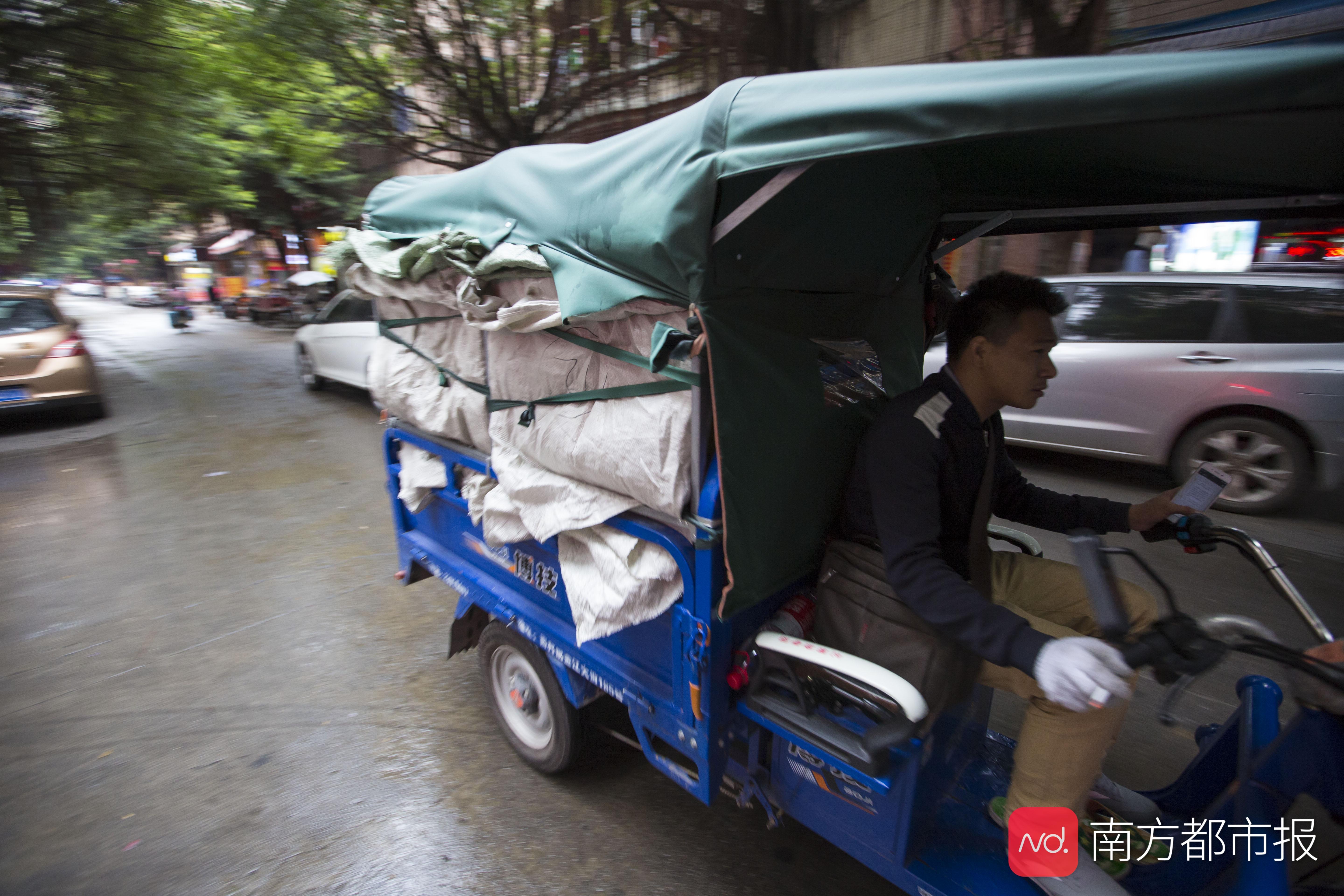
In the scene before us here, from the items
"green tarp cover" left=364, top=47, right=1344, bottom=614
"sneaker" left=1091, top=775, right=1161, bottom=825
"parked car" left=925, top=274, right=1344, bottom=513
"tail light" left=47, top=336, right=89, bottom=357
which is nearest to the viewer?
"green tarp cover" left=364, top=47, right=1344, bottom=614

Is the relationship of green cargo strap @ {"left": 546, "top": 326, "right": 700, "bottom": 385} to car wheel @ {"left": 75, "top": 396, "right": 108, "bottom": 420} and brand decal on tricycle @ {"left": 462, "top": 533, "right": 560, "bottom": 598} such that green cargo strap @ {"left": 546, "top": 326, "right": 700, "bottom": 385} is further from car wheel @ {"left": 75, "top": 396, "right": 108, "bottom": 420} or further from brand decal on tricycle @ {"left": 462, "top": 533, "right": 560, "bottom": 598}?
car wheel @ {"left": 75, "top": 396, "right": 108, "bottom": 420}

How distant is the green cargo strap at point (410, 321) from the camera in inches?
105

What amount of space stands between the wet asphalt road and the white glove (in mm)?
1219

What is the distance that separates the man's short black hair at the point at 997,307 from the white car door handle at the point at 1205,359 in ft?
13.9

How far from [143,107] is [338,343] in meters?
4.62

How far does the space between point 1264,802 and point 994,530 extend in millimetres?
993

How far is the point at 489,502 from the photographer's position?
2.32 meters

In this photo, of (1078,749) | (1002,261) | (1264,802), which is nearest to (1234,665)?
(1264,802)

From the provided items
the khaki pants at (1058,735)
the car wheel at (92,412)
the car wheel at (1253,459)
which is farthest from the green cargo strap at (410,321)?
the car wheel at (92,412)

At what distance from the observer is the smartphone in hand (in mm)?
1876

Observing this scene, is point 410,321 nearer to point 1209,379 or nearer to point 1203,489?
point 1203,489

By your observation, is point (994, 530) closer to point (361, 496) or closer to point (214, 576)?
point (214, 576)

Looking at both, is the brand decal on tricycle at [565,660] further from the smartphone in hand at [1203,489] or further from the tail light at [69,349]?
the tail light at [69,349]

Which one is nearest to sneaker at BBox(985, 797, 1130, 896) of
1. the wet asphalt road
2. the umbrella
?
the wet asphalt road
